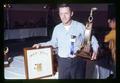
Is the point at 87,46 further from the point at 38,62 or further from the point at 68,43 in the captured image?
the point at 38,62

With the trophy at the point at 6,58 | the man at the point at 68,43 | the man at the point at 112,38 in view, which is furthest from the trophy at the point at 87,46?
the trophy at the point at 6,58

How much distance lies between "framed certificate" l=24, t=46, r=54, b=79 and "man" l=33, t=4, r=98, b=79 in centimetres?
8

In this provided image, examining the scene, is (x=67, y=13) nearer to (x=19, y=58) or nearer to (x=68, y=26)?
(x=68, y=26)

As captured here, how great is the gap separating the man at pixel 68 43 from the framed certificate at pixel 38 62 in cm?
8

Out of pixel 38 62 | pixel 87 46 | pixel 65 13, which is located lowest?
pixel 38 62

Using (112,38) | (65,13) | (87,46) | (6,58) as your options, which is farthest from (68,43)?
(6,58)

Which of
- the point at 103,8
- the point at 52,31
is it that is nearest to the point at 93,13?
the point at 103,8

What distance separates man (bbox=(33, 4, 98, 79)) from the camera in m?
4.24

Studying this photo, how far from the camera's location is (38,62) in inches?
168

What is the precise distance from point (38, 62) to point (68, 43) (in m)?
0.42

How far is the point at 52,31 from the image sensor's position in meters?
4.23

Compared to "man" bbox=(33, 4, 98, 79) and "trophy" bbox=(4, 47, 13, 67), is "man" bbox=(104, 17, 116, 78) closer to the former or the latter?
"man" bbox=(33, 4, 98, 79)

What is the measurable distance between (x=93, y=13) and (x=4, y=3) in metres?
1.05
